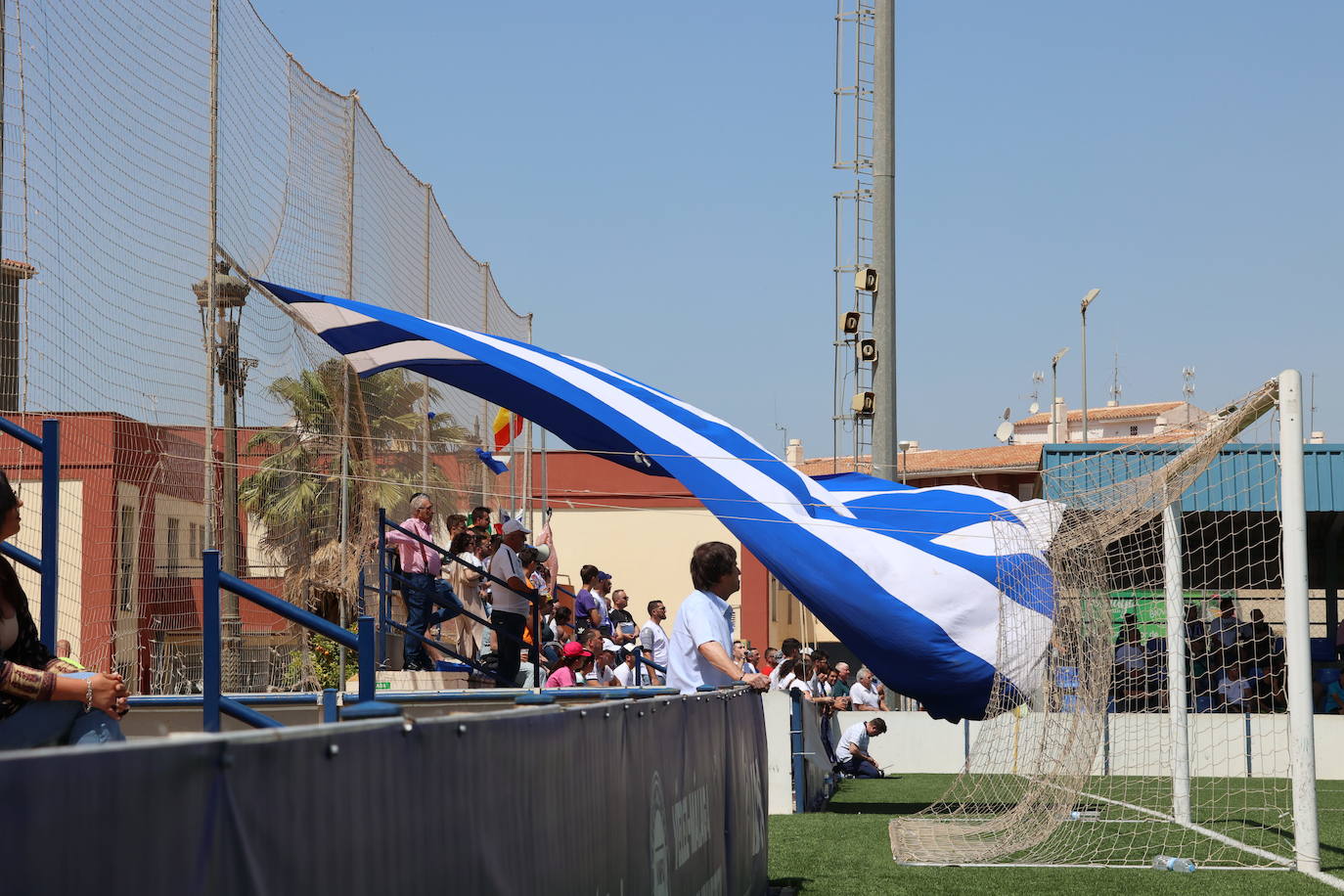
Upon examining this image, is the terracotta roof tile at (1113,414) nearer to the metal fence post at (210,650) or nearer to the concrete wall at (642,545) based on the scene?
the concrete wall at (642,545)

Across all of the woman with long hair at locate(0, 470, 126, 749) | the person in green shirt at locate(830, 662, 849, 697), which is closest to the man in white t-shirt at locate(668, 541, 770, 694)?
the woman with long hair at locate(0, 470, 126, 749)

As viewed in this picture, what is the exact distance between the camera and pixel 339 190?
13133mm

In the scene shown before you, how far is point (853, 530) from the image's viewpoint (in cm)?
1162

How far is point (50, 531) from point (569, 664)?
395 inches

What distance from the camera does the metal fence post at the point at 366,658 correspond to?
3.70 metres

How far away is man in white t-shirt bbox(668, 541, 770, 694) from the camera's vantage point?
7922 millimetres

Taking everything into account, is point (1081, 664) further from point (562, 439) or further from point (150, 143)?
point (150, 143)

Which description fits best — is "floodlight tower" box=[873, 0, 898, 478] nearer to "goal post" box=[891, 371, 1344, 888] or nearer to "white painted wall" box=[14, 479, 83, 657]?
"goal post" box=[891, 371, 1344, 888]

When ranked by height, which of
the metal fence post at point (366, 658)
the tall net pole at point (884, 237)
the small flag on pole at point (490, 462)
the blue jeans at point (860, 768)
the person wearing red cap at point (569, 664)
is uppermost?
the tall net pole at point (884, 237)

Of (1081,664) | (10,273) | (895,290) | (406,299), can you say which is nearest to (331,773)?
(10,273)

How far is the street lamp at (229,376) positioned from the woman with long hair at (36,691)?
18.3ft

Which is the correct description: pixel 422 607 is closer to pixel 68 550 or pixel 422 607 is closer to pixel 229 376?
pixel 229 376

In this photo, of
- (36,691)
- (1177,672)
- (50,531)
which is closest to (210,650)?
(36,691)

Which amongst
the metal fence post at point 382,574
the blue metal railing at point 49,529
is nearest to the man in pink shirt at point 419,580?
the metal fence post at point 382,574
